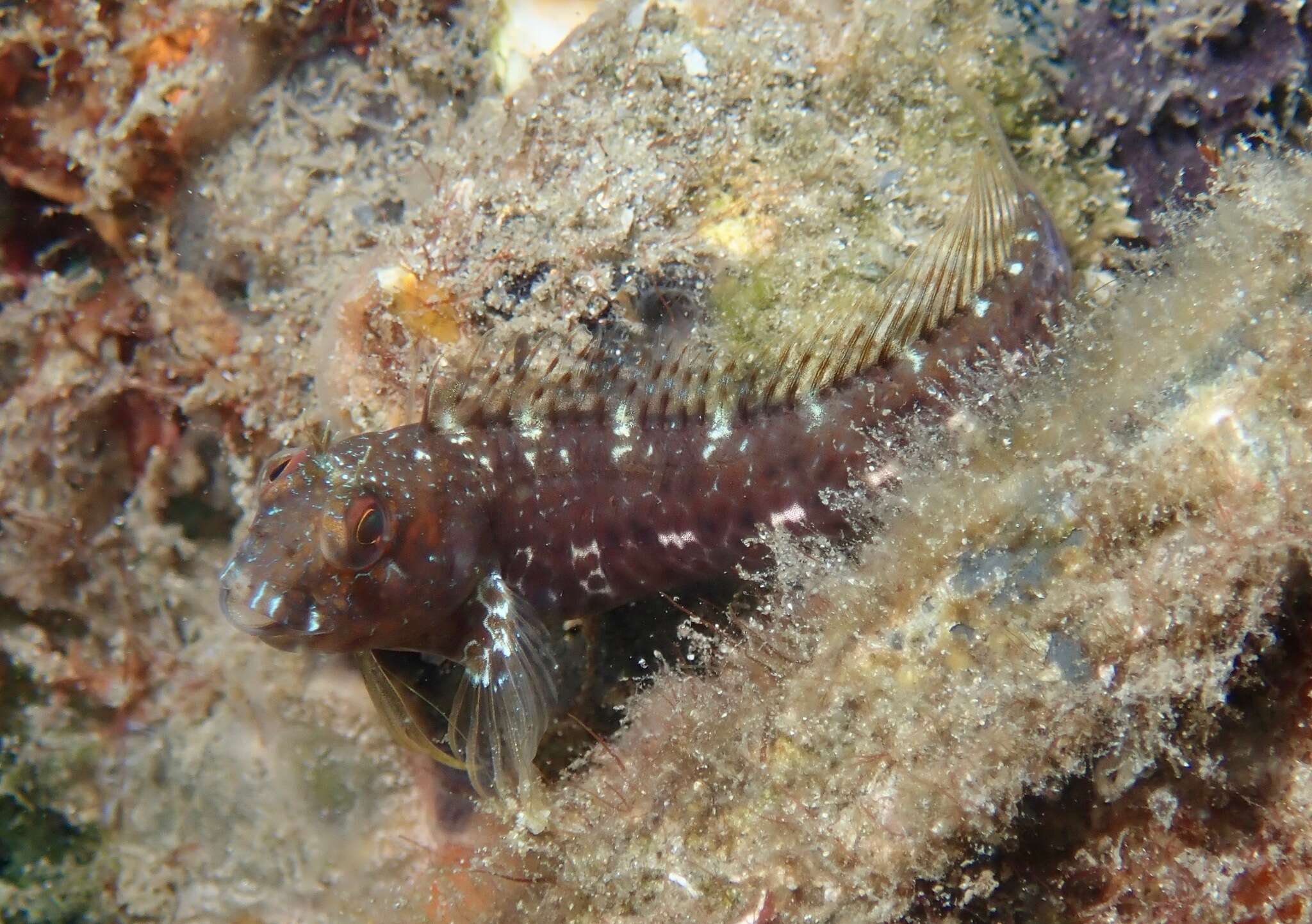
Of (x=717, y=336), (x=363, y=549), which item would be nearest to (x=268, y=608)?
(x=363, y=549)

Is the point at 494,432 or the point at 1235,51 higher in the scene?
the point at 494,432

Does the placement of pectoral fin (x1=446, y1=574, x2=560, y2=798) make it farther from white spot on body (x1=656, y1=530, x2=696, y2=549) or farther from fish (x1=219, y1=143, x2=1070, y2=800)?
white spot on body (x1=656, y1=530, x2=696, y2=549)

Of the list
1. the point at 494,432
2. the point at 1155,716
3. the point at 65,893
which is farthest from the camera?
the point at 65,893

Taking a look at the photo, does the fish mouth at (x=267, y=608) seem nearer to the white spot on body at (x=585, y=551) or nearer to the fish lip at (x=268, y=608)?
the fish lip at (x=268, y=608)

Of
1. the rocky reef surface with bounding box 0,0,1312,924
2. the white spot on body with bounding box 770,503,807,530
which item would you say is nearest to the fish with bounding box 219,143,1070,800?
the white spot on body with bounding box 770,503,807,530

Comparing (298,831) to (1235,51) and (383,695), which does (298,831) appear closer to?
(383,695)

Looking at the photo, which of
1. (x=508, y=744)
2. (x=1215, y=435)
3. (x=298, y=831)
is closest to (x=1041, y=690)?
(x=1215, y=435)
